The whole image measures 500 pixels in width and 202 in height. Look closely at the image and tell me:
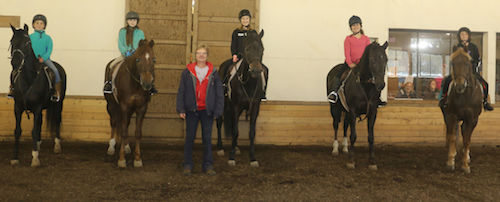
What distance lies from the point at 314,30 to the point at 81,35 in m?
5.03

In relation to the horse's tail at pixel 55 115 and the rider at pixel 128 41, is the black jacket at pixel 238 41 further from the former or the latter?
the horse's tail at pixel 55 115

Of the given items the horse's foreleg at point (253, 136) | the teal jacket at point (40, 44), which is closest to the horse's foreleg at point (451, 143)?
the horse's foreleg at point (253, 136)

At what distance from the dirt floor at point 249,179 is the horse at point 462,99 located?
51 centimetres

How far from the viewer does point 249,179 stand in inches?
195

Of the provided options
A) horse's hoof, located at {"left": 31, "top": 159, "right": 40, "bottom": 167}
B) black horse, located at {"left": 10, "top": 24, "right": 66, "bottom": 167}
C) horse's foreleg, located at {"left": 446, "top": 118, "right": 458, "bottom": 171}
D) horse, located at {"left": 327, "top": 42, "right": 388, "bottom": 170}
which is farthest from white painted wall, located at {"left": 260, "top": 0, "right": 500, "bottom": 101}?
horse's hoof, located at {"left": 31, "top": 159, "right": 40, "bottom": 167}

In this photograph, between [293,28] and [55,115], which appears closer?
[55,115]

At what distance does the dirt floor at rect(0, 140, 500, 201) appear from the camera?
13.9 ft

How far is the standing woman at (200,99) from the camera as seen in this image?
494 cm

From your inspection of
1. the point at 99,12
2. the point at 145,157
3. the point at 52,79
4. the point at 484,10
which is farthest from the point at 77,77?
the point at 484,10

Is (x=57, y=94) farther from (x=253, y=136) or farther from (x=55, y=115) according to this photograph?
(x=253, y=136)

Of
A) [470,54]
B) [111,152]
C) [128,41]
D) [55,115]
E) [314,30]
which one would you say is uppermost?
[314,30]

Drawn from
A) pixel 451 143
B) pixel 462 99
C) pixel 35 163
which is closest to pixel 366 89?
pixel 462 99

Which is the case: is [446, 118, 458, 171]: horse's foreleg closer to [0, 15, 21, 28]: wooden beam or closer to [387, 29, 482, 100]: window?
[387, 29, 482, 100]: window

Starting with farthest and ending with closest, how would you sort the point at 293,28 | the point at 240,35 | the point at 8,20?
the point at 293,28 → the point at 8,20 → the point at 240,35
